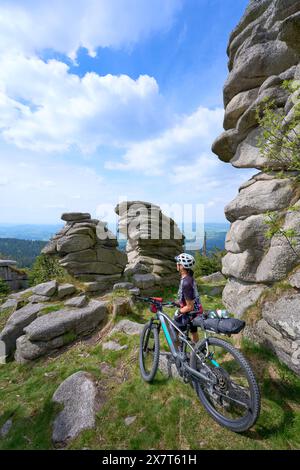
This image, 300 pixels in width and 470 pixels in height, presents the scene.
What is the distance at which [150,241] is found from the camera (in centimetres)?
1881

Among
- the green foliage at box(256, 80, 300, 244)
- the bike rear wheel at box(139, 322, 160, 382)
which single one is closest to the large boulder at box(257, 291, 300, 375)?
the green foliage at box(256, 80, 300, 244)

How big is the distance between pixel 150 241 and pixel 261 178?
11546 millimetres

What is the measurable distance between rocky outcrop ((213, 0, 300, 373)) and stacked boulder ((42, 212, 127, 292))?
8924 mm

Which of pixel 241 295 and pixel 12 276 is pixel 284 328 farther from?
pixel 12 276

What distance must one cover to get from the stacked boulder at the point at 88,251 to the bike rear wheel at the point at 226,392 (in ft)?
35.9

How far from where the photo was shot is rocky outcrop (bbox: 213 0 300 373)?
6125mm

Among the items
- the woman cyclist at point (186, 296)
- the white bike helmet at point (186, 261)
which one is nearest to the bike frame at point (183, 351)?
the woman cyclist at point (186, 296)

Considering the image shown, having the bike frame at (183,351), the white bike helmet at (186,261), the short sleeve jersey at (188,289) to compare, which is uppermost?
the white bike helmet at (186,261)

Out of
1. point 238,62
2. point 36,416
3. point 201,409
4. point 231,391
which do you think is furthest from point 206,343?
point 238,62

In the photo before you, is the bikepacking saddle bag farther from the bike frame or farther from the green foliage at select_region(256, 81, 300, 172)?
the green foliage at select_region(256, 81, 300, 172)

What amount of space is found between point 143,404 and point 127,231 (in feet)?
50.5

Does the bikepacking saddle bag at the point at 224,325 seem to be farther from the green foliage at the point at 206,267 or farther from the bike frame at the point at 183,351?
the green foliage at the point at 206,267

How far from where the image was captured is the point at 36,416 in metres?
5.68

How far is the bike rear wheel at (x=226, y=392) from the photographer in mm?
3707
